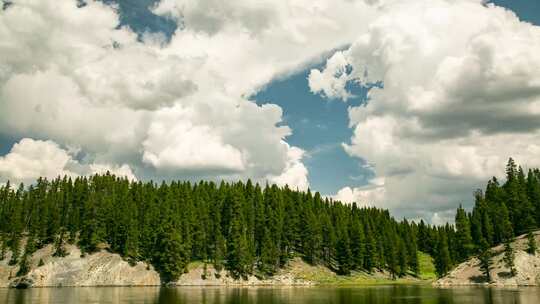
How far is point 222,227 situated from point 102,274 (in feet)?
146

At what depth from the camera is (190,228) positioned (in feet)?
508

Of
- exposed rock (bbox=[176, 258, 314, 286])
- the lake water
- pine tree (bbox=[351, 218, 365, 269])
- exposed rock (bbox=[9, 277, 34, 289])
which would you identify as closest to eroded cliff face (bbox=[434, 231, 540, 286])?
pine tree (bbox=[351, 218, 365, 269])

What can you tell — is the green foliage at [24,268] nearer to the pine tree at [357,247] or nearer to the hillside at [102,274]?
the hillside at [102,274]

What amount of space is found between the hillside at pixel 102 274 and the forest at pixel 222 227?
2496 mm

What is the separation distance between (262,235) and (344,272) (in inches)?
1267

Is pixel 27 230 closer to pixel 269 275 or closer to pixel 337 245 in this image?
pixel 269 275

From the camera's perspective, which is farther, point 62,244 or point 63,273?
point 62,244

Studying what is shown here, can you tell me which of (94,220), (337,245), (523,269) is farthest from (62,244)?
(523,269)

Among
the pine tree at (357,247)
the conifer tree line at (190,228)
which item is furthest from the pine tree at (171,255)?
the pine tree at (357,247)

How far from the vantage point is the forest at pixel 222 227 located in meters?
150

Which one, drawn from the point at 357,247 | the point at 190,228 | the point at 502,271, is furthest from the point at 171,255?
the point at 502,271

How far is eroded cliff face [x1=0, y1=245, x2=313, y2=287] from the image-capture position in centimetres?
14000

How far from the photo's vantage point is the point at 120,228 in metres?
155

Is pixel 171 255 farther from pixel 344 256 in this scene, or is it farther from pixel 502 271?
pixel 502 271
